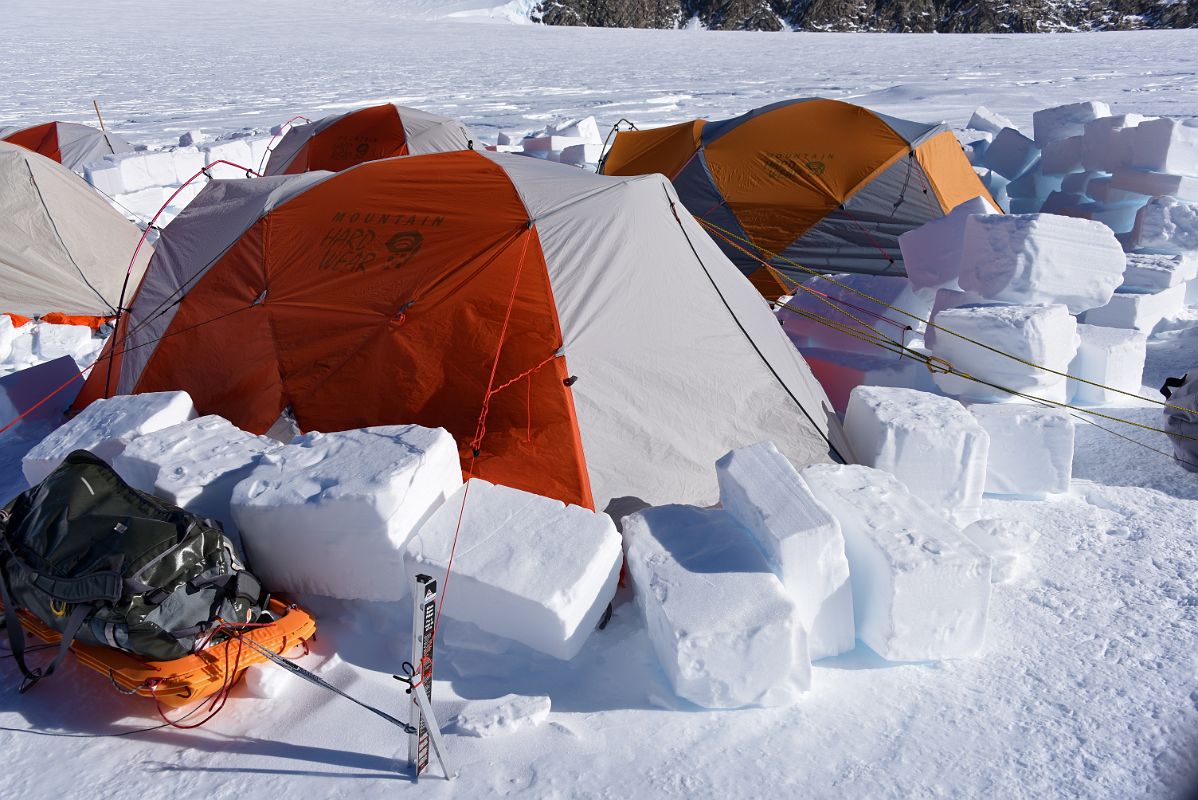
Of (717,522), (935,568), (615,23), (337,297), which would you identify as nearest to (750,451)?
(717,522)

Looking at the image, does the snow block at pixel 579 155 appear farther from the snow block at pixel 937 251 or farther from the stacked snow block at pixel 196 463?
the stacked snow block at pixel 196 463

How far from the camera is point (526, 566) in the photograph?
2.25m

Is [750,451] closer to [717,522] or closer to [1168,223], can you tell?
[717,522]

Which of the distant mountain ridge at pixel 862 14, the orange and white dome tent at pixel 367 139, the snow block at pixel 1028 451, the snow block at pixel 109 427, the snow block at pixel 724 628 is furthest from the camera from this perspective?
the distant mountain ridge at pixel 862 14

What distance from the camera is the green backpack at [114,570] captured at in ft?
6.89

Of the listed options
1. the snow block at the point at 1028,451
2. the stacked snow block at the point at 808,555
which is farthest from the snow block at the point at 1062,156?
the stacked snow block at the point at 808,555

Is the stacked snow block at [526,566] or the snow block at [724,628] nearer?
the snow block at [724,628]

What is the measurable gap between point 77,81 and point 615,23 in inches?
1314

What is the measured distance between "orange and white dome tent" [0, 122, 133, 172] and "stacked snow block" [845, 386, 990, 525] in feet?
30.1

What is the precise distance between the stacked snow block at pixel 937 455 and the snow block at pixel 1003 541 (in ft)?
0.29

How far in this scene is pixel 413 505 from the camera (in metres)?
2.38

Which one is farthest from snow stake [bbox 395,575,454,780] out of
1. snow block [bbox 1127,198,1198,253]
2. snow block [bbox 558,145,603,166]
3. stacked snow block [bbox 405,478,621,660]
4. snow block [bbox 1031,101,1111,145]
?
snow block [bbox 1031,101,1111,145]

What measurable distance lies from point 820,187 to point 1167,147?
2.36m

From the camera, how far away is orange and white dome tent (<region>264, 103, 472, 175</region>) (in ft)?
26.0
